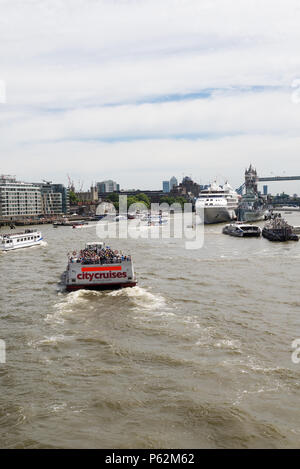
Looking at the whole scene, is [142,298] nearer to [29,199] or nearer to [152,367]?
[152,367]

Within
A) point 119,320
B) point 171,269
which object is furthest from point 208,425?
point 171,269

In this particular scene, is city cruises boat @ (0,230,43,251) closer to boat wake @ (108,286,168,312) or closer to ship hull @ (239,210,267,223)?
boat wake @ (108,286,168,312)

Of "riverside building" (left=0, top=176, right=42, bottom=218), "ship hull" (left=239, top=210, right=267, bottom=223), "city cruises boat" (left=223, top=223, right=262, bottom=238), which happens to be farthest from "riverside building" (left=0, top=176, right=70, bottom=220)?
"city cruises boat" (left=223, top=223, right=262, bottom=238)

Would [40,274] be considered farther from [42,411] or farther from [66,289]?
[42,411]

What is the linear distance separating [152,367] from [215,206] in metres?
95.9

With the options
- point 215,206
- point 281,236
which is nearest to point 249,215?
point 215,206

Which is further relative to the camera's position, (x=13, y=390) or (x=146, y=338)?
(x=146, y=338)

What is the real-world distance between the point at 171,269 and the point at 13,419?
27.8 metres

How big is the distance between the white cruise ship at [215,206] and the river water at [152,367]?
79.0 metres

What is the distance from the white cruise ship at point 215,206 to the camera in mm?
110738

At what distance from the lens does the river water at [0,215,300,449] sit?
40.8ft

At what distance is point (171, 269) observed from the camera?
40.2 metres

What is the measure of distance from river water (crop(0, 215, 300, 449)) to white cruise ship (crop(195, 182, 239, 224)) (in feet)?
259
